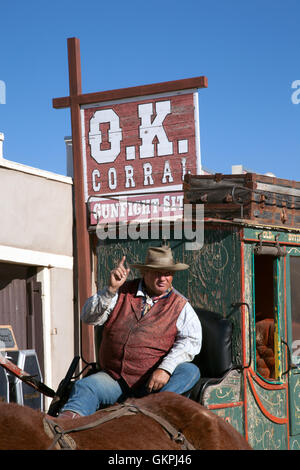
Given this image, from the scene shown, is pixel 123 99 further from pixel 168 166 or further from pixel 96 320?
pixel 96 320

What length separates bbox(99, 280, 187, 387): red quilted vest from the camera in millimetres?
4191

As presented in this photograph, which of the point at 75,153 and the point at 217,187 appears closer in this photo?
the point at 217,187

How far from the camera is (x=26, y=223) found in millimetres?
9172

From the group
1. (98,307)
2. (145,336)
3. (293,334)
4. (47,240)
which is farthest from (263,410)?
(47,240)

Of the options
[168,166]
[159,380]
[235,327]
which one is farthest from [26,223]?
[159,380]

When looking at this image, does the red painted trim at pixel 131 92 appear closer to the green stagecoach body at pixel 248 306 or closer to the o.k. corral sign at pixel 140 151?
the o.k. corral sign at pixel 140 151

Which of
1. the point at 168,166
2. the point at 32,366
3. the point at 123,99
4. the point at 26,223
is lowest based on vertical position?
the point at 32,366

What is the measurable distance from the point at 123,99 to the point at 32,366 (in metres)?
3.73

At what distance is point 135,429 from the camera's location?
8.91 feet

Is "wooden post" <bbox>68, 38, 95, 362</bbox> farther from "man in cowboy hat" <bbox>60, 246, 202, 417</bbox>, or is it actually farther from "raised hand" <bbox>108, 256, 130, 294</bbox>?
"raised hand" <bbox>108, 256, 130, 294</bbox>

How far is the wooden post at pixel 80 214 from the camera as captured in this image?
9328 millimetres

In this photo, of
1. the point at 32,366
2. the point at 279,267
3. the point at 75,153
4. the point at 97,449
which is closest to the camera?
the point at 97,449

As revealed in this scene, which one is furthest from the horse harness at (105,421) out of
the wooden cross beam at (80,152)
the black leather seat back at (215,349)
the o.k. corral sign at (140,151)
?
the wooden cross beam at (80,152)

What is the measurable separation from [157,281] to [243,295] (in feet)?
3.04
